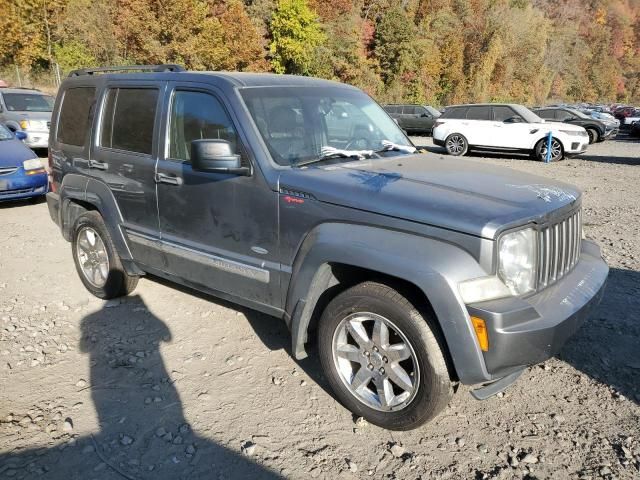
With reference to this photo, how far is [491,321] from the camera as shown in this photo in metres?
2.45

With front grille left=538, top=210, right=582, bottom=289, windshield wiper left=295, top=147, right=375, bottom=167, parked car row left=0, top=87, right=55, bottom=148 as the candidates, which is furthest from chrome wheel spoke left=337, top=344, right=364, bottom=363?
parked car row left=0, top=87, right=55, bottom=148

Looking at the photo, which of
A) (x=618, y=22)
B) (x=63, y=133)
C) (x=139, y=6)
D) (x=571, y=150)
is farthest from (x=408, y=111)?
(x=618, y=22)

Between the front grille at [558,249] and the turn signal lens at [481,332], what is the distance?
1.78 ft

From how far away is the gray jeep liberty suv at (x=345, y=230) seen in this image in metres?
2.57

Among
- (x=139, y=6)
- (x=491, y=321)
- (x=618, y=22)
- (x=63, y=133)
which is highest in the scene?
(x=618, y=22)

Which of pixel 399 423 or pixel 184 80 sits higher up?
pixel 184 80

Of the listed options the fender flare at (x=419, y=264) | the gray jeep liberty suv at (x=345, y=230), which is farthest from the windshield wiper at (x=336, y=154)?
the fender flare at (x=419, y=264)

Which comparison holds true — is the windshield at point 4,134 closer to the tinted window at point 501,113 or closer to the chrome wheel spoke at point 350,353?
the chrome wheel spoke at point 350,353

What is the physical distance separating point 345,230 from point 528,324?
1.06 metres

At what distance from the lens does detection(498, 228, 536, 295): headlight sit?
2.59m

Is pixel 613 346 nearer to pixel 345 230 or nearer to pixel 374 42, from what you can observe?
pixel 345 230

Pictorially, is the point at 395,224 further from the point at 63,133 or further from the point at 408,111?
the point at 408,111

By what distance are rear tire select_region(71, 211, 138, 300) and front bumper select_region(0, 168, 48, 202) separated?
3966 mm

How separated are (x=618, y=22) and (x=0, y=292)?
378 ft
